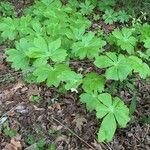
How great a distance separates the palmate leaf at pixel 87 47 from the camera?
282cm

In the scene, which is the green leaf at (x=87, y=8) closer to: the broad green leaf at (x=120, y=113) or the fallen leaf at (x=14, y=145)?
the fallen leaf at (x=14, y=145)

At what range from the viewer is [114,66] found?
270cm

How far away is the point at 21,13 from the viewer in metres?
6.26

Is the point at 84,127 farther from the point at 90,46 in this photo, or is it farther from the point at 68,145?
the point at 90,46

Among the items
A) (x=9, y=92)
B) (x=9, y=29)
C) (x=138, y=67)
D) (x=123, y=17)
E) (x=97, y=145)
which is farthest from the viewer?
(x=123, y=17)

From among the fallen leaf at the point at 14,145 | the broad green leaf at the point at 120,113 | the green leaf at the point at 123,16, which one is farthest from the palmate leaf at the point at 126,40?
the green leaf at the point at 123,16

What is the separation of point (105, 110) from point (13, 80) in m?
2.09

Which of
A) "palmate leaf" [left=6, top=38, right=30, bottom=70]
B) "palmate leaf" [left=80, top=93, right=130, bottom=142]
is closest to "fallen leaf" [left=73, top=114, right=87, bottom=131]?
"palmate leaf" [left=80, top=93, right=130, bottom=142]

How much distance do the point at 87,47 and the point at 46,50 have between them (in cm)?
37

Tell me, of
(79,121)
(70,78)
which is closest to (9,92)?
(79,121)

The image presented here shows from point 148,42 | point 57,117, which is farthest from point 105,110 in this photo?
point 57,117

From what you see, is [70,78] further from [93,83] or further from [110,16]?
[110,16]

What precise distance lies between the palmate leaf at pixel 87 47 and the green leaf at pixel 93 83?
0.59 ft

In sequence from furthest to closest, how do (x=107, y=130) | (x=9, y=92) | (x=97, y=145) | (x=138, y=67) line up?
1. (x=9, y=92)
2. (x=97, y=145)
3. (x=138, y=67)
4. (x=107, y=130)
